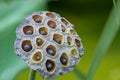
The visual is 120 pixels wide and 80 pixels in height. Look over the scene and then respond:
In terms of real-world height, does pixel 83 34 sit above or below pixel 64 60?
below

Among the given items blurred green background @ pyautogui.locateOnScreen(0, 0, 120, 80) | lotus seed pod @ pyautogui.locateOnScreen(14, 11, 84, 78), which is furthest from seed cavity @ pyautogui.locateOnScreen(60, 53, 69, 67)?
blurred green background @ pyautogui.locateOnScreen(0, 0, 120, 80)

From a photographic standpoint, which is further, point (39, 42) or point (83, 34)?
point (83, 34)

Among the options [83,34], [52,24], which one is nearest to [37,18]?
[52,24]

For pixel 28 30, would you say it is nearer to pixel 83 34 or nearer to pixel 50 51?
pixel 50 51

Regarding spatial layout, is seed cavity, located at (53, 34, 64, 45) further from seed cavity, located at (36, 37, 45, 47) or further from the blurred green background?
the blurred green background

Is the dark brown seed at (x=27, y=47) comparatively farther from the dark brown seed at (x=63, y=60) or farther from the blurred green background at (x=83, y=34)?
the blurred green background at (x=83, y=34)
